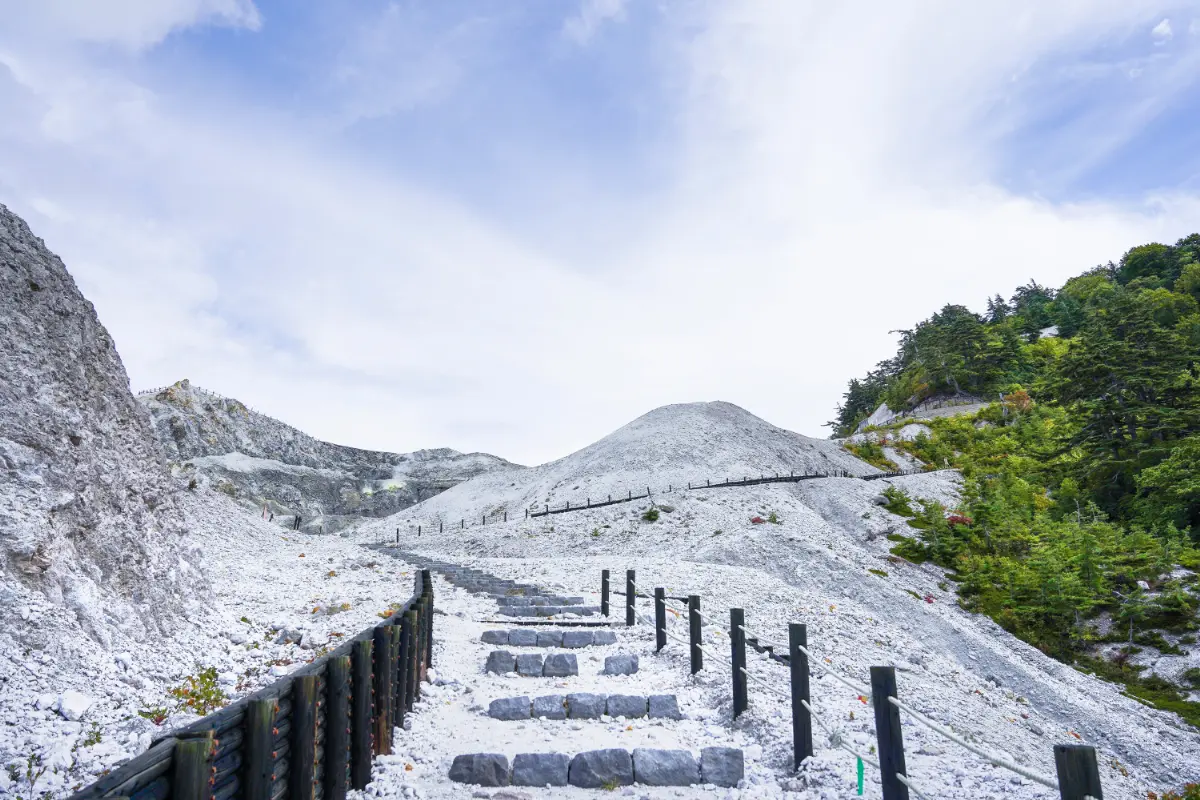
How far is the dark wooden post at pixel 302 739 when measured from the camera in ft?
14.2

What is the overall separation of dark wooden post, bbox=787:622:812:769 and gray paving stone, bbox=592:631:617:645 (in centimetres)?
505

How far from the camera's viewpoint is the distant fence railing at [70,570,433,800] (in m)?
3.03

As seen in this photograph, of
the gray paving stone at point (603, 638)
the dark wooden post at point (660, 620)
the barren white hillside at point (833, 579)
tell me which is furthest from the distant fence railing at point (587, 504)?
the dark wooden post at point (660, 620)

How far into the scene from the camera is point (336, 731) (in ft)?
16.3

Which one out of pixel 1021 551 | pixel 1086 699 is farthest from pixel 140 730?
pixel 1021 551

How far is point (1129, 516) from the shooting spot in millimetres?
28000

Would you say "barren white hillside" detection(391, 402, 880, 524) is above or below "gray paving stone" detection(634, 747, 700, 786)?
above

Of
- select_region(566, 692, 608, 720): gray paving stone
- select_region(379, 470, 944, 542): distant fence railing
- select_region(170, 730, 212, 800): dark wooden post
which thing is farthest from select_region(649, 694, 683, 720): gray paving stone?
select_region(379, 470, 944, 542): distant fence railing

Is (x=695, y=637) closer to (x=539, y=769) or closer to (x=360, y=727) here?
(x=539, y=769)

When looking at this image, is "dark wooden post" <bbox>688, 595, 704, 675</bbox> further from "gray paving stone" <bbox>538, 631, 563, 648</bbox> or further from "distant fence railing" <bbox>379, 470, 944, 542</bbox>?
"distant fence railing" <bbox>379, 470, 944, 542</bbox>

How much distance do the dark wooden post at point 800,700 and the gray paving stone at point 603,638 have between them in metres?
5.05

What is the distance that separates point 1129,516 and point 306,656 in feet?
107

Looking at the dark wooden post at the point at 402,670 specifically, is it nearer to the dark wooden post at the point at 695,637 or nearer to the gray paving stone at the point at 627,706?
the gray paving stone at the point at 627,706

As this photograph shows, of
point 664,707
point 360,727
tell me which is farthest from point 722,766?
point 360,727
